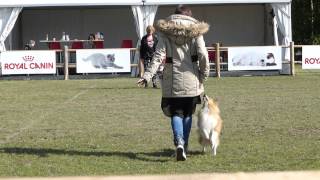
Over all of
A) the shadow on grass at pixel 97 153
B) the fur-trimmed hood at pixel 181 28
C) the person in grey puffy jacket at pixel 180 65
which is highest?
the fur-trimmed hood at pixel 181 28

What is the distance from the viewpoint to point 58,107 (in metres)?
13.5

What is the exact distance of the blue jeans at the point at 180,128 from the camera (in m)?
7.64

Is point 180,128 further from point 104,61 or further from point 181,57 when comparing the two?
point 104,61

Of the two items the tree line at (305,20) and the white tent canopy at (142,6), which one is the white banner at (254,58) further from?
the tree line at (305,20)

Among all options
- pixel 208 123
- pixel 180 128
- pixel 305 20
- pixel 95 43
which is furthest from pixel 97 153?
pixel 305 20

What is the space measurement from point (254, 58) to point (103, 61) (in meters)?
5.04

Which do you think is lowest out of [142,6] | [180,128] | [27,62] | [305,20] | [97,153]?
[97,153]

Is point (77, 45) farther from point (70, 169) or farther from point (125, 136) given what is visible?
point (70, 169)

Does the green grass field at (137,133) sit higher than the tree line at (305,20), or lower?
lower

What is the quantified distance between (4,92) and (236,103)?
6740 mm

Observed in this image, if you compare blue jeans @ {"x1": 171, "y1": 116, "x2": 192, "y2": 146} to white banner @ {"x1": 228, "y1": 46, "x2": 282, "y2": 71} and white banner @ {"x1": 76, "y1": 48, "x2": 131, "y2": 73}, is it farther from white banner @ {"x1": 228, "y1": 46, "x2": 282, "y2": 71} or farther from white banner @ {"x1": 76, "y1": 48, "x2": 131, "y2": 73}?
white banner @ {"x1": 228, "y1": 46, "x2": 282, "y2": 71}

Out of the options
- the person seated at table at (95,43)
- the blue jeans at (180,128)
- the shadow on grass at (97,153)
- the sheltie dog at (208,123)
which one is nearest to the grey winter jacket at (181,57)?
the sheltie dog at (208,123)

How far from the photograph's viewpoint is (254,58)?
22344 mm

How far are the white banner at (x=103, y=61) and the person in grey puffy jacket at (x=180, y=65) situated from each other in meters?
14.6
